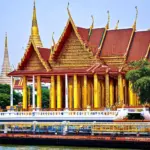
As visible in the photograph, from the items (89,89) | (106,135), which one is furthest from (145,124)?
(89,89)

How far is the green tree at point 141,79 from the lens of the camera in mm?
32375

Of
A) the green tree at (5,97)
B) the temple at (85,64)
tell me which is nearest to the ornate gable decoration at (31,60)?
the temple at (85,64)

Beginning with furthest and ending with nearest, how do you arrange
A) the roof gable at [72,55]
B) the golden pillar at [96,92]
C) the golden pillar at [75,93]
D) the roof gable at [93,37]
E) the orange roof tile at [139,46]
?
the roof gable at [93,37]
the roof gable at [72,55]
the orange roof tile at [139,46]
the golden pillar at [75,93]
the golden pillar at [96,92]

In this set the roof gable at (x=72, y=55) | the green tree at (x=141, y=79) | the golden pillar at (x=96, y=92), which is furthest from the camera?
the roof gable at (x=72, y=55)

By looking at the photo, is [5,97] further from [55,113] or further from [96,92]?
[55,113]

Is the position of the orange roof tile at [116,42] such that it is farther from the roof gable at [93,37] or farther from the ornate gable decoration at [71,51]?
the ornate gable decoration at [71,51]

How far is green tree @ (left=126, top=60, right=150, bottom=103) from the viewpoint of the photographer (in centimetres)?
3238

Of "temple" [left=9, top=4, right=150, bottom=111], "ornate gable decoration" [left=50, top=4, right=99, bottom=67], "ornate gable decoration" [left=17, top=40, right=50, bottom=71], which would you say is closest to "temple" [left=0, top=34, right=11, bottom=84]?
"ornate gable decoration" [left=17, top=40, right=50, bottom=71]

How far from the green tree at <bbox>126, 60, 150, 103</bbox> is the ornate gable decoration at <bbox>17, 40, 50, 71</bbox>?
23.9 ft

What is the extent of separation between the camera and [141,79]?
32.5 meters

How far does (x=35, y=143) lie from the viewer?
31.8 metres

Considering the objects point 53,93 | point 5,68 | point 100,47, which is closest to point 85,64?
point 100,47

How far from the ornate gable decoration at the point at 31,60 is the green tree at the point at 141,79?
728cm

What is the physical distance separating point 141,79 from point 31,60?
974 cm
